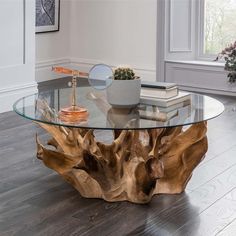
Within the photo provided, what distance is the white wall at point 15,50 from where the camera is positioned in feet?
15.6

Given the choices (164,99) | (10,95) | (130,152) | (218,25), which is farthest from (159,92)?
(218,25)

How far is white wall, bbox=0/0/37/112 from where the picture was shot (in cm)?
476

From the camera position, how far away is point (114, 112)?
9.34ft

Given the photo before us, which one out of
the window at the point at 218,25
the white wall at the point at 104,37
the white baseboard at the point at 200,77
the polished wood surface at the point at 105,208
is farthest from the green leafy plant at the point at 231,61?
the polished wood surface at the point at 105,208

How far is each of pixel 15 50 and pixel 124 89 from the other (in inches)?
92.9

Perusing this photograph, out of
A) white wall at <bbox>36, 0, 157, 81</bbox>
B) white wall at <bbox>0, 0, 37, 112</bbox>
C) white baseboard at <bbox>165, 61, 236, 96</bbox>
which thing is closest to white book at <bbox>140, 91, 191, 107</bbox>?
white wall at <bbox>0, 0, 37, 112</bbox>

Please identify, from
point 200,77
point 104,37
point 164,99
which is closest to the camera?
point 164,99

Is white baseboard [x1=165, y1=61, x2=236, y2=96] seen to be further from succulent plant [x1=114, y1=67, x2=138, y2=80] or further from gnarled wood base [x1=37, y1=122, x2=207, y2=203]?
succulent plant [x1=114, y1=67, x2=138, y2=80]

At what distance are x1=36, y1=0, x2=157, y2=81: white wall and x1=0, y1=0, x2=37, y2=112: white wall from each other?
128 centimetres

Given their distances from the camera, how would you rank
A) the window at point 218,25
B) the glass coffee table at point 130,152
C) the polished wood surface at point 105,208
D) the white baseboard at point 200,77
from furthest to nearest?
the window at point 218,25 < the white baseboard at point 200,77 < the glass coffee table at point 130,152 < the polished wood surface at point 105,208

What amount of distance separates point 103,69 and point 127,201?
76 cm

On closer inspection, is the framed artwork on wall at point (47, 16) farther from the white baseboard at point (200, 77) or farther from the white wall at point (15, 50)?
the white baseboard at point (200, 77)

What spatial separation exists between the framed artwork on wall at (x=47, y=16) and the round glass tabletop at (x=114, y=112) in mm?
3096

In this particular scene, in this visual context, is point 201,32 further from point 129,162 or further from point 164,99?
point 129,162
